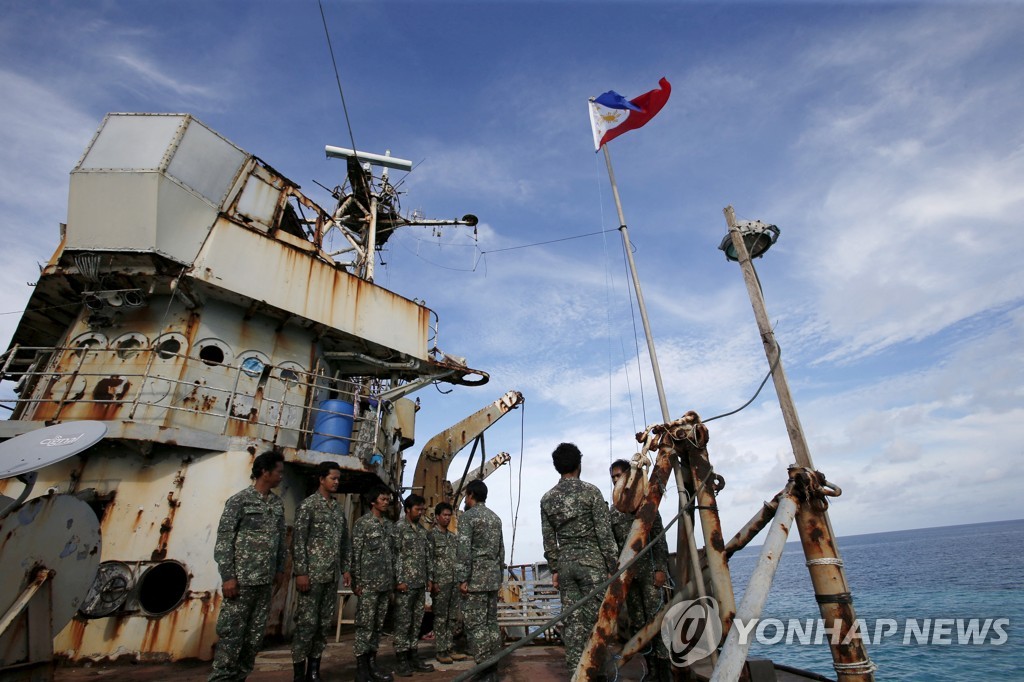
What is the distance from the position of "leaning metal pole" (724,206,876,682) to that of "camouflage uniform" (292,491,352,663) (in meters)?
4.08

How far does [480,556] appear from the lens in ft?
18.4

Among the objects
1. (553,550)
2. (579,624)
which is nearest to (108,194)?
(553,550)

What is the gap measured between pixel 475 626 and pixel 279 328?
6960 mm

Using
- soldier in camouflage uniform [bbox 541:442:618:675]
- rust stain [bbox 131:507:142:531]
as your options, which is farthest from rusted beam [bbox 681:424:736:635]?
rust stain [bbox 131:507:142:531]

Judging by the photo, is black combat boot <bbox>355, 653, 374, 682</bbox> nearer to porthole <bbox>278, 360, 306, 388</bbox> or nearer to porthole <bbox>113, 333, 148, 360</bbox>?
porthole <bbox>278, 360, 306, 388</bbox>

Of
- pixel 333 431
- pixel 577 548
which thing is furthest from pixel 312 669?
pixel 333 431

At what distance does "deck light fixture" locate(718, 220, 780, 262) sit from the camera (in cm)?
463

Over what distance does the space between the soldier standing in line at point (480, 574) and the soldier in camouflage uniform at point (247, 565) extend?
1953mm

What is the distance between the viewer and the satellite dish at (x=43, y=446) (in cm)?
359

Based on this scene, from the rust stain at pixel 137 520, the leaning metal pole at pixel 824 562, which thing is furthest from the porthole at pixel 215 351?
the leaning metal pole at pixel 824 562

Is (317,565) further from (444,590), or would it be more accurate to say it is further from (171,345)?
(171,345)

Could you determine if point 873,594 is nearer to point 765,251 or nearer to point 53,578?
point 765,251

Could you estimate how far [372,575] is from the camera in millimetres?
5320

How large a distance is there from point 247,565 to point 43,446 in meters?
1.87
